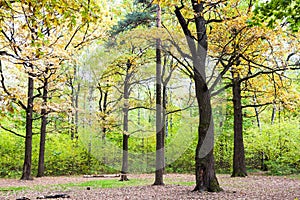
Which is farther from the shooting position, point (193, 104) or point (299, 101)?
point (193, 104)

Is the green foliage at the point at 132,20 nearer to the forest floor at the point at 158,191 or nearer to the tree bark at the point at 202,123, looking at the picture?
the tree bark at the point at 202,123

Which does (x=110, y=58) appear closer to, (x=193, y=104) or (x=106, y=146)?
(x=193, y=104)

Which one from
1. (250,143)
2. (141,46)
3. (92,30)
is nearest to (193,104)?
(250,143)

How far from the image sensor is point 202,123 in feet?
28.9

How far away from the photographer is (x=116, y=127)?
55.9 feet

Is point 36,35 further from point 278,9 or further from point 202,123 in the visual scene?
point 278,9

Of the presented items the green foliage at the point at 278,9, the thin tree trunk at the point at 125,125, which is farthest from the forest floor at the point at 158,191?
the green foliage at the point at 278,9

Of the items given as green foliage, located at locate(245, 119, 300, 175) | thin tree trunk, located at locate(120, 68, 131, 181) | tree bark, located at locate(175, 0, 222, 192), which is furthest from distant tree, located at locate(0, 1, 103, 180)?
green foliage, located at locate(245, 119, 300, 175)

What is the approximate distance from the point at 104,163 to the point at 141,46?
10102 mm

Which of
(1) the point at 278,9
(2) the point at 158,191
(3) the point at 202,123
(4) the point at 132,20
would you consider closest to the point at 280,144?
(3) the point at 202,123

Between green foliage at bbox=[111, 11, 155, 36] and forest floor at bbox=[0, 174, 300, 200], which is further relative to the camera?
green foliage at bbox=[111, 11, 155, 36]

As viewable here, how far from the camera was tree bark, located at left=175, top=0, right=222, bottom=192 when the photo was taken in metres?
8.46

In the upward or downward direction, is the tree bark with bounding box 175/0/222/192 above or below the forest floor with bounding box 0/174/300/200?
above

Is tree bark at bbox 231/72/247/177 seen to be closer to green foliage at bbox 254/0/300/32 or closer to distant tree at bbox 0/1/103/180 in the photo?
distant tree at bbox 0/1/103/180
